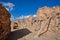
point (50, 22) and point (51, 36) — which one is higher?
point (50, 22)

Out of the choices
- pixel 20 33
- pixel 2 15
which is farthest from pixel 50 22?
pixel 2 15

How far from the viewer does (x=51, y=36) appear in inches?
1435

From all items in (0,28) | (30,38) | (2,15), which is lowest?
(30,38)

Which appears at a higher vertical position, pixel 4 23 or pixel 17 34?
pixel 4 23

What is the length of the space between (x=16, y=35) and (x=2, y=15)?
764cm

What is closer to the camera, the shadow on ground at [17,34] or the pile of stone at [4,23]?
the pile of stone at [4,23]

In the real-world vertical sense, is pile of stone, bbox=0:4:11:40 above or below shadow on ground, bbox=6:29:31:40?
above

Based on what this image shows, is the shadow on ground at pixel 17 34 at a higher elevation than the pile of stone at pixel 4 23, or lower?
lower

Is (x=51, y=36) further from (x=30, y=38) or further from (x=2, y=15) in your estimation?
(x=2, y=15)

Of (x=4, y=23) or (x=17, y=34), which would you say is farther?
(x=17, y=34)

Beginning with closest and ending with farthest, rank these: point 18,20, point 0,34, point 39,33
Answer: point 0,34 < point 39,33 < point 18,20

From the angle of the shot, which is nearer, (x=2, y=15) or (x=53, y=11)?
(x=2, y=15)

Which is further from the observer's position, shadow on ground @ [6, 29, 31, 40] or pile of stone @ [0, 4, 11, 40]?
shadow on ground @ [6, 29, 31, 40]

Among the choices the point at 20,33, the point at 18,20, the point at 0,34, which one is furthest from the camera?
the point at 18,20
